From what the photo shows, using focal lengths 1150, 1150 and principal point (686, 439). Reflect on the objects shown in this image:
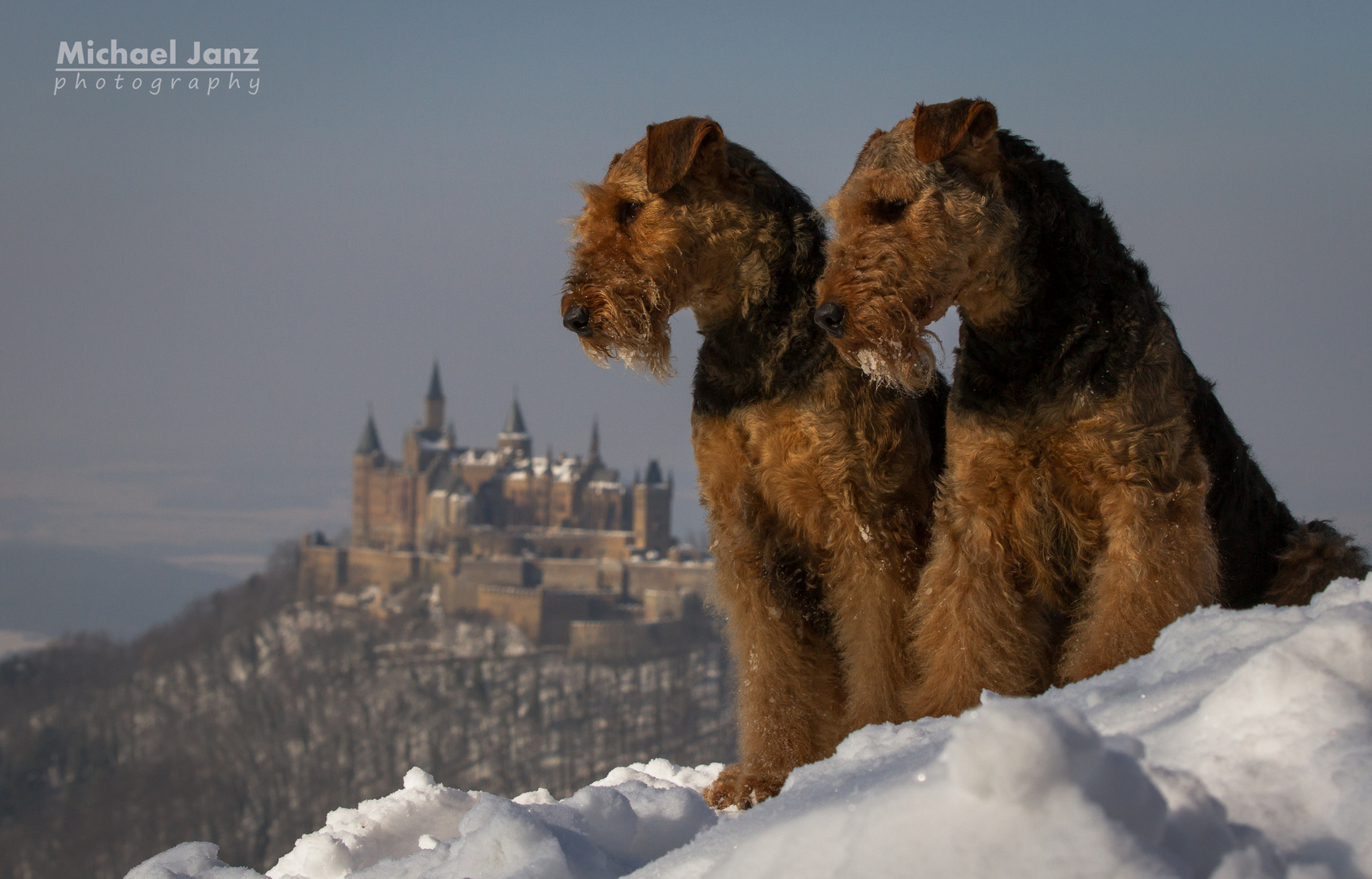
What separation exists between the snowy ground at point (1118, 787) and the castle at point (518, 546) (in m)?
63.6

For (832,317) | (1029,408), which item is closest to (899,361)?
(832,317)

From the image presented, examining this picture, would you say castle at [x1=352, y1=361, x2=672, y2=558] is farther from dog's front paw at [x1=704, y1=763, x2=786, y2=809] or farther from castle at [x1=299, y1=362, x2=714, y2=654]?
dog's front paw at [x1=704, y1=763, x2=786, y2=809]

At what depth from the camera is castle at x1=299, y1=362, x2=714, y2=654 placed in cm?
6875

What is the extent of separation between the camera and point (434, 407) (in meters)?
87.2

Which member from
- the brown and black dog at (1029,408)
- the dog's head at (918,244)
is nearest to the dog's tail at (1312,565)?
the brown and black dog at (1029,408)

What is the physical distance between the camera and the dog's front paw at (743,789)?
10.5 feet

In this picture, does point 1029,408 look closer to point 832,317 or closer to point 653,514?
point 832,317

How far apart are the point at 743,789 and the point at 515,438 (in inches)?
3149

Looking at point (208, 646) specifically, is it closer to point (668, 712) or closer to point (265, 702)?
point (265, 702)

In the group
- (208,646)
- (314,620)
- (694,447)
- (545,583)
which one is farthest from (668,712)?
(694,447)

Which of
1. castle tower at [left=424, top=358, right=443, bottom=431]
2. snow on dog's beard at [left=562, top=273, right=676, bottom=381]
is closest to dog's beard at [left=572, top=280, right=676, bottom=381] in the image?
snow on dog's beard at [left=562, top=273, right=676, bottom=381]

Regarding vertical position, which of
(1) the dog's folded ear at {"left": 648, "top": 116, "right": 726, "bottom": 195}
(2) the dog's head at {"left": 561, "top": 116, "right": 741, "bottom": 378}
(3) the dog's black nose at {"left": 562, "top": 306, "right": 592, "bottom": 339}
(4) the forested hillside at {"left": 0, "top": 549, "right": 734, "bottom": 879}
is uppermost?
(1) the dog's folded ear at {"left": 648, "top": 116, "right": 726, "bottom": 195}

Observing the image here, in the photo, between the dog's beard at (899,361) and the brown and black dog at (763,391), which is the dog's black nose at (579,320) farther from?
the dog's beard at (899,361)

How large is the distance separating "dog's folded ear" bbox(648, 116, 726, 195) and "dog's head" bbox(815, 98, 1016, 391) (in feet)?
1.51
